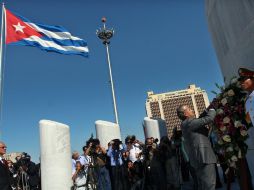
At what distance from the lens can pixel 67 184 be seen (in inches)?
332

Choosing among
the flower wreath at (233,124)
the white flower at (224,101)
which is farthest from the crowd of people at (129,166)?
the white flower at (224,101)

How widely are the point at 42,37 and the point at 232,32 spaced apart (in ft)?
21.0

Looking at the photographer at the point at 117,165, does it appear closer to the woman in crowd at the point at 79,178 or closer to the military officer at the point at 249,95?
the woman in crowd at the point at 79,178

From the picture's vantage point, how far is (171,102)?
146 m

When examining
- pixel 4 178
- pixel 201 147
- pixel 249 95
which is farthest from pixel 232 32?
pixel 4 178

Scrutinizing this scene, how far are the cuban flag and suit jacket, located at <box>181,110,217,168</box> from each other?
655cm

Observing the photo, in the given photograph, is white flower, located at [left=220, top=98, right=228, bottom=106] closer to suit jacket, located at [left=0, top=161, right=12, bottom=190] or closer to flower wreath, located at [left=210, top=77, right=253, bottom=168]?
flower wreath, located at [left=210, top=77, right=253, bottom=168]

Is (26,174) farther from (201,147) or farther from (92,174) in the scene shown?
(201,147)

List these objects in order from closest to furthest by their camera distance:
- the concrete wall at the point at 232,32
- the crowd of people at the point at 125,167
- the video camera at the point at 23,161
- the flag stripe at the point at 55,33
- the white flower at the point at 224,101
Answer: the white flower at the point at 224,101, the concrete wall at the point at 232,32, the crowd of people at the point at 125,167, the video camera at the point at 23,161, the flag stripe at the point at 55,33

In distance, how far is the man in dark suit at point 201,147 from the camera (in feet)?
13.5

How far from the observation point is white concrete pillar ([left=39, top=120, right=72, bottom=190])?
27.4 ft

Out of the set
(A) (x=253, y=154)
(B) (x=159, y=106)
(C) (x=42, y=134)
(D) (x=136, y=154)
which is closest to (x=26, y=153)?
(C) (x=42, y=134)

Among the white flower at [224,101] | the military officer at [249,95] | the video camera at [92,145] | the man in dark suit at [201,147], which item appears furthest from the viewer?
the video camera at [92,145]

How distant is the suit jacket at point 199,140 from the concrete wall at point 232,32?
2.69m
